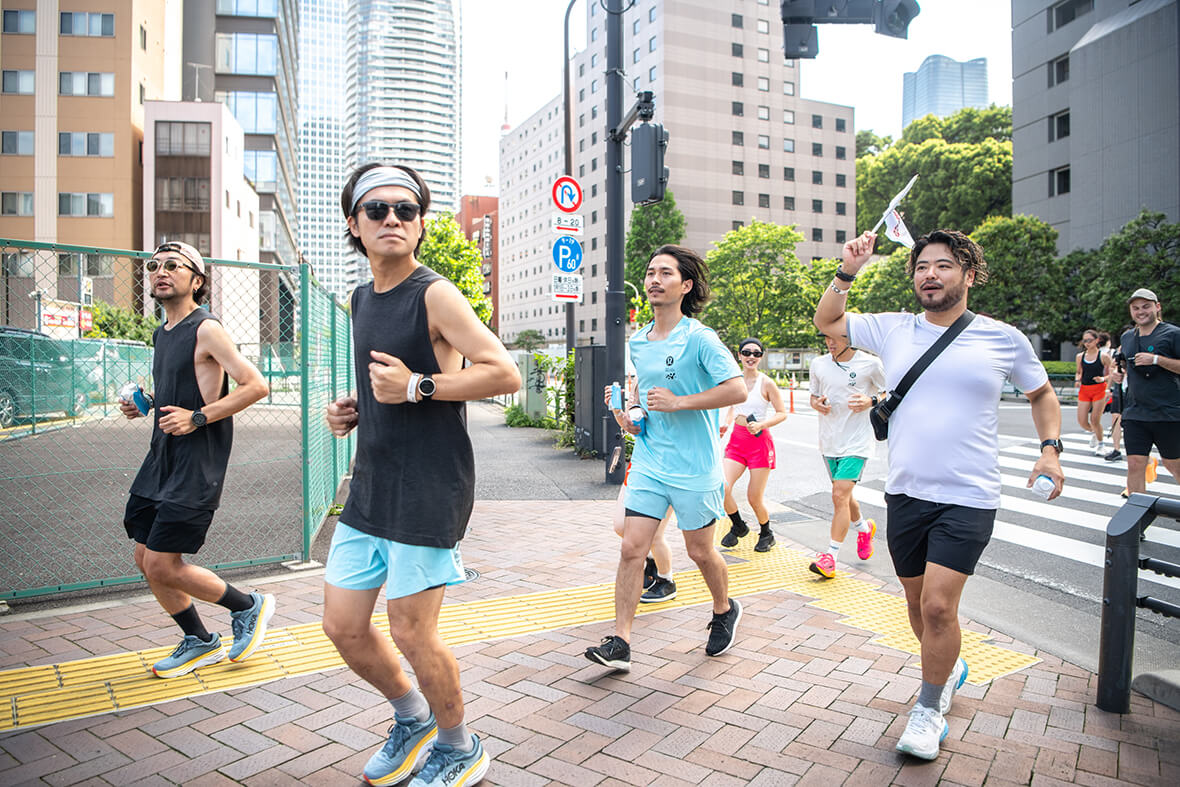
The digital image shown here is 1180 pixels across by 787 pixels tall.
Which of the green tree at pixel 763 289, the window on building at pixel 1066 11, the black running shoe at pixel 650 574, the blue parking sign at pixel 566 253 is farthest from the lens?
the green tree at pixel 763 289

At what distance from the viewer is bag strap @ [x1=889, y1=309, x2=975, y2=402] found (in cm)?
311

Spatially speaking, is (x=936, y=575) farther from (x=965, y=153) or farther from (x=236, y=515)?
(x=965, y=153)

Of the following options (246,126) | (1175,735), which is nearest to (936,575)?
(1175,735)

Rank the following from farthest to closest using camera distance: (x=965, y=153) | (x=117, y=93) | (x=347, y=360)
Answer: (x=965, y=153) < (x=117, y=93) < (x=347, y=360)

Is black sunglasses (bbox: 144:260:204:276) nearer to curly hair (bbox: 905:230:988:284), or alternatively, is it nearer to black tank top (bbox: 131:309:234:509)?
black tank top (bbox: 131:309:234:509)

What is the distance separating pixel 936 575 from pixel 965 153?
59441 millimetres

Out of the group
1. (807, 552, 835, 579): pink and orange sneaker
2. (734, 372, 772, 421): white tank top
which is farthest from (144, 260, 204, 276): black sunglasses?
(807, 552, 835, 579): pink and orange sneaker

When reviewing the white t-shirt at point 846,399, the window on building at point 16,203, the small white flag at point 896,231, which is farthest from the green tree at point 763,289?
the small white flag at point 896,231

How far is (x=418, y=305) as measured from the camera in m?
2.51

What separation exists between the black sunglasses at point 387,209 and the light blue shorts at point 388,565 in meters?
1.01

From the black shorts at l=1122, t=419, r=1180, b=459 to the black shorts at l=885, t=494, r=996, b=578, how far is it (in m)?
5.00

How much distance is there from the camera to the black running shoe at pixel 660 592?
4980 mm

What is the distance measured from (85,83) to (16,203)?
719cm

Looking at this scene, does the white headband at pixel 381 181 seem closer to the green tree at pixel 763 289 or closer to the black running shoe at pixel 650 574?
the black running shoe at pixel 650 574
